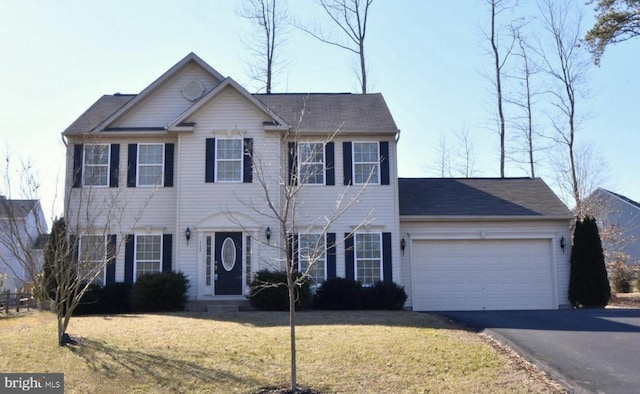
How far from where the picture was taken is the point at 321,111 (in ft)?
65.9

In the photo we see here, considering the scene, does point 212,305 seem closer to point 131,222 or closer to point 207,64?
point 131,222

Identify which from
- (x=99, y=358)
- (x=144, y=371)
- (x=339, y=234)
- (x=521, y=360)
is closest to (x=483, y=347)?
(x=521, y=360)

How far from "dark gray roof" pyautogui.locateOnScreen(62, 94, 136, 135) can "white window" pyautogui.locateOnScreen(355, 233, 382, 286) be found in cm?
914

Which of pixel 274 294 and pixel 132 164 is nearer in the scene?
pixel 274 294

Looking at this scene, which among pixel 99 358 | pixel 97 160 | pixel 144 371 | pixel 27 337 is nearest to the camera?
pixel 144 371

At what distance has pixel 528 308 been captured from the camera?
1864 cm

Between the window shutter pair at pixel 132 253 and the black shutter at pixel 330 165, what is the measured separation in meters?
5.20

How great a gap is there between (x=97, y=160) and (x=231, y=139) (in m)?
4.27

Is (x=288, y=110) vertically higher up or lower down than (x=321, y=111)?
higher up

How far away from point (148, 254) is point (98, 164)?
10.5 feet

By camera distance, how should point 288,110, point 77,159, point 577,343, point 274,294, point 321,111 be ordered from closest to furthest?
point 577,343
point 274,294
point 77,159
point 321,111
point 288,110

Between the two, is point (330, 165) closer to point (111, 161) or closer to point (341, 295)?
point (341, 295)

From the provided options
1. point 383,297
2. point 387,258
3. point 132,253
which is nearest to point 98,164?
point 132,253

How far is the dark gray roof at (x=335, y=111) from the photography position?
18688 millimetres
